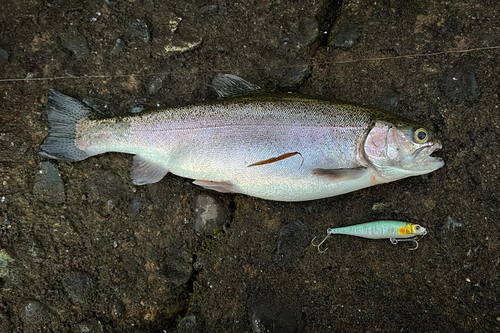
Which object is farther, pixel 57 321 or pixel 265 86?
pixel 265 86

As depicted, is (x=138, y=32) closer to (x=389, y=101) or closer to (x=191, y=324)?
(x=389, y=101)

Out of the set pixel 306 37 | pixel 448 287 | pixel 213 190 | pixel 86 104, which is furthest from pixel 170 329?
pixel 306 37

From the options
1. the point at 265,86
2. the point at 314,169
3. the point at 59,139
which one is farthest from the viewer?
the point at 265,86

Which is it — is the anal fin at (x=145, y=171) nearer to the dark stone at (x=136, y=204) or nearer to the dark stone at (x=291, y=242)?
the dark stone at (x=136, y=204)

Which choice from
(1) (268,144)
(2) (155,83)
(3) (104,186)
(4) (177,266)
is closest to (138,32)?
(2) (155,83)

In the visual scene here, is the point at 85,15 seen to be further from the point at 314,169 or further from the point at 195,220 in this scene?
the point at 314,169

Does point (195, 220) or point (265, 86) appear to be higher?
point (265, 86)
